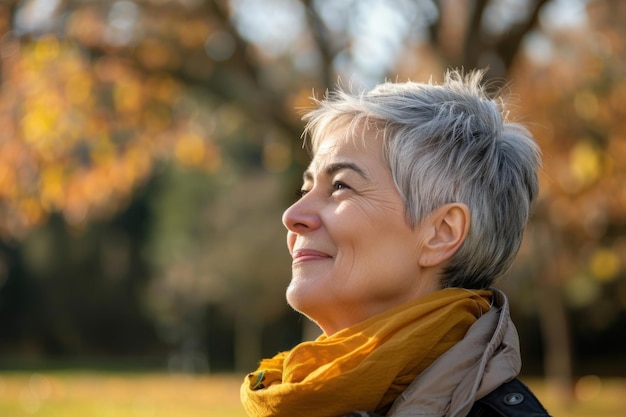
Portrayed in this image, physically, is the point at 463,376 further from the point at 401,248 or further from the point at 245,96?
the point at 245,96

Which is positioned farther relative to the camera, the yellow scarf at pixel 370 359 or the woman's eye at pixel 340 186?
the woman's eye at pixel 340 186

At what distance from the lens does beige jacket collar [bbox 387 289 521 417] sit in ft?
6.32

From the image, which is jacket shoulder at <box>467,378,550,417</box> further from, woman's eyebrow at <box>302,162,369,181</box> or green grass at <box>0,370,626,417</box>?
green grass at <box>0,370,626,417</box>

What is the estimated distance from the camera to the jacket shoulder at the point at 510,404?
1.87 metres

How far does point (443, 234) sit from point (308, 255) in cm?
33

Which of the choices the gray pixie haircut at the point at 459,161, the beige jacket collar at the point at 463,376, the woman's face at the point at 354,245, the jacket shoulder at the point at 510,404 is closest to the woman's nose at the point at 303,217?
the woman's face at the point at 354,245

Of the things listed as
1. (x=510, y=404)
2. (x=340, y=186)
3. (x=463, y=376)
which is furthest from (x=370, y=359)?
(x=340, y=186)

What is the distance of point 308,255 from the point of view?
2.18 m

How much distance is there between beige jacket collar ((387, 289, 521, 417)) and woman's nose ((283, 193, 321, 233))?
1.45 ft

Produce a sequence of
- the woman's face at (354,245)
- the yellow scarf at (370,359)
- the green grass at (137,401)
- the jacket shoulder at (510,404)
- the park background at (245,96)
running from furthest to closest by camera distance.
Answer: the green grass at (137,401) < the park background at (245,96) < the woman's face at (354,245) < the yellow scarf at (370,359) < the jacket shoulder at (510,404)

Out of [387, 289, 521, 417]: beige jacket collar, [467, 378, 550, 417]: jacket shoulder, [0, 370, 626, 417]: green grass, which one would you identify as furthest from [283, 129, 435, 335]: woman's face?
[0, 370, 626, 417]: green grass

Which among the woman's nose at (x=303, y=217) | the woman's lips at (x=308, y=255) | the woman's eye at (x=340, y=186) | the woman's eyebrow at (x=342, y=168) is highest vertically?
the woman's eyebrow at (x=342, y=168)

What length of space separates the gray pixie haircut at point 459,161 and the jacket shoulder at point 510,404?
0.36 meters

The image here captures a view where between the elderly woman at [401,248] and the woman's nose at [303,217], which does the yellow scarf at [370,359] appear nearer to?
the elderly woman at [401,248]
